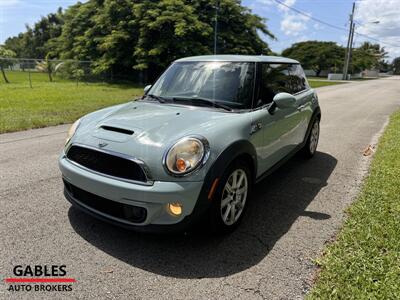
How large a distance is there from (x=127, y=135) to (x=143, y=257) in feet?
3.54

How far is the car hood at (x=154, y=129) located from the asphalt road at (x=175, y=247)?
30.6 inches

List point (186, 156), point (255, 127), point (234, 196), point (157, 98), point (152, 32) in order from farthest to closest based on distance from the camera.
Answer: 1. point (152, 32)
2. point (157, 98)
3. point (255, 127)
4. point (234, 196)
5. point (186, 156)

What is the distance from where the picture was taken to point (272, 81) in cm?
408

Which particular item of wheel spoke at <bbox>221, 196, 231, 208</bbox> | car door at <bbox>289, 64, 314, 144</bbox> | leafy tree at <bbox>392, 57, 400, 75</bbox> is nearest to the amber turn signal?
wheel spoke at <bbox>221, 196, 231, 208</bbox>

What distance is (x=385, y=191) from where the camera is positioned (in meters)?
4.19

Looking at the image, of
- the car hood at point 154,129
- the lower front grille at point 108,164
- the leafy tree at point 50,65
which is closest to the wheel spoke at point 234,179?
the car hood at point 154,129

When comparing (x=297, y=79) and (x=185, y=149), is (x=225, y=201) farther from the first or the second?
(x=297, y=79)

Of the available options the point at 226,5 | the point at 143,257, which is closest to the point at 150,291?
the point at 143,257

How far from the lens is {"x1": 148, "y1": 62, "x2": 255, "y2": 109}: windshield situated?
3.60 m

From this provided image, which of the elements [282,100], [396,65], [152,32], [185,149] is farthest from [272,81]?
[396,65]

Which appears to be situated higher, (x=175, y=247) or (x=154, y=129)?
(x=154, y=129)

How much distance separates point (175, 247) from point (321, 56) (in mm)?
68360

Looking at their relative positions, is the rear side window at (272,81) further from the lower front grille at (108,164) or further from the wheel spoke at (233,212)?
the lower front grille at (108,164)

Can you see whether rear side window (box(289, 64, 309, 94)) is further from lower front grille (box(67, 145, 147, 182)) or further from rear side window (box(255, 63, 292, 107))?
lower front grille (box(67, 145, 147, 182))
